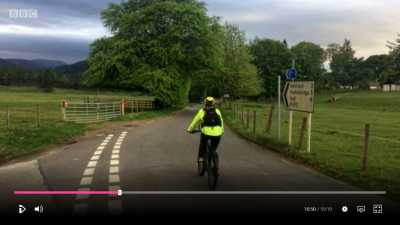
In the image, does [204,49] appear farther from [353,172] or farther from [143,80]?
[353,172]

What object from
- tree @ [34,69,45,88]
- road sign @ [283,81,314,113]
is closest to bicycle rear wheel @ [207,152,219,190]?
road sign @ [283,81,314,113]

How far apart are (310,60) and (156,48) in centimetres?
5852

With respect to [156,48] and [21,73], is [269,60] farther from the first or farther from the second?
[21,73]

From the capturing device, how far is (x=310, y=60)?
284 ft

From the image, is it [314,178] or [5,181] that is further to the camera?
[314,178]

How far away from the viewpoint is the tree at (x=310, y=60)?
83688 mm

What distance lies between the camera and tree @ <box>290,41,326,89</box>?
83.7 m

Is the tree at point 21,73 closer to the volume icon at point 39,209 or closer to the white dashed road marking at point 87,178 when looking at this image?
the white dashed road marking at point 87,178

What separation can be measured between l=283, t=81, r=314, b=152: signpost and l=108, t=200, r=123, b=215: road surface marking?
7.39 m

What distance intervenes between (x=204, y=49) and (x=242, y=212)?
3491 cm

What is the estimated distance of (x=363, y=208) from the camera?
18.5 ft

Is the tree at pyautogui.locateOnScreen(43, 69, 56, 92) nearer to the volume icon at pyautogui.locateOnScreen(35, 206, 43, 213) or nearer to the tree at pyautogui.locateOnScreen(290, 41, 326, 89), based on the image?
the tree at pyautogui.locateOnScreen(290, 41, 326, 89)

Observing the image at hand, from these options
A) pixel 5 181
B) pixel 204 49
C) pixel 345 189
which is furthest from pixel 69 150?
pixel 204 49

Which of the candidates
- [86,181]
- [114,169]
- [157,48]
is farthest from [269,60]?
[86,181]
